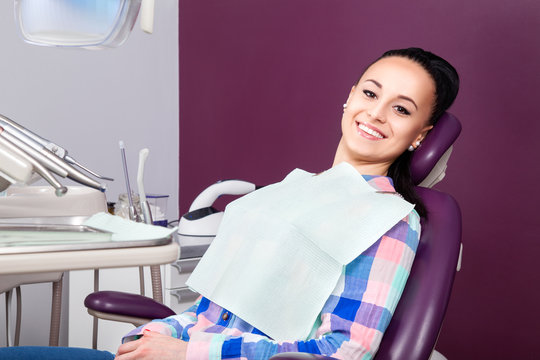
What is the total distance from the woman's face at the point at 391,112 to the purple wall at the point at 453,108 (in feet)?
2.19

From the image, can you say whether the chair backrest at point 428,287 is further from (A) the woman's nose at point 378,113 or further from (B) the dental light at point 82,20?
(B) the dental light at point 82,20

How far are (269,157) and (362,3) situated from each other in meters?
0.78

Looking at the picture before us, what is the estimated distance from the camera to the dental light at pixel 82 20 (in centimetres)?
113

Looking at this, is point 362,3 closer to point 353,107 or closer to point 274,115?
point 274,115

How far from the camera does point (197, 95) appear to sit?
3072mm

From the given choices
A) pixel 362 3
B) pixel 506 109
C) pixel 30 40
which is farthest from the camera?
pixel 362 3

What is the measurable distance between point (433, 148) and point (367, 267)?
35 cm

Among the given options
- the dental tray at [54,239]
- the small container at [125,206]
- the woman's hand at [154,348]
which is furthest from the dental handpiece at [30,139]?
the small container at [125,206]

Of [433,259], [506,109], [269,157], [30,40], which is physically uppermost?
[30,40]

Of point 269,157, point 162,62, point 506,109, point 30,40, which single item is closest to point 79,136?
point 162,62

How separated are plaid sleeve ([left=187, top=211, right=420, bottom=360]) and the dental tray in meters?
0.23

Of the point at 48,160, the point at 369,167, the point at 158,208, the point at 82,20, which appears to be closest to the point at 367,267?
the point at 369,167

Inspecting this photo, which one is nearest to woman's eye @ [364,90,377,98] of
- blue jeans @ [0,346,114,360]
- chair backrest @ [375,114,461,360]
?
chair backrest @ [375,114,461,360]

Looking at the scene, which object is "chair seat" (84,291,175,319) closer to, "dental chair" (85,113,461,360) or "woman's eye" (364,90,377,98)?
Answer: "dental chair" (85,113,461,360)
